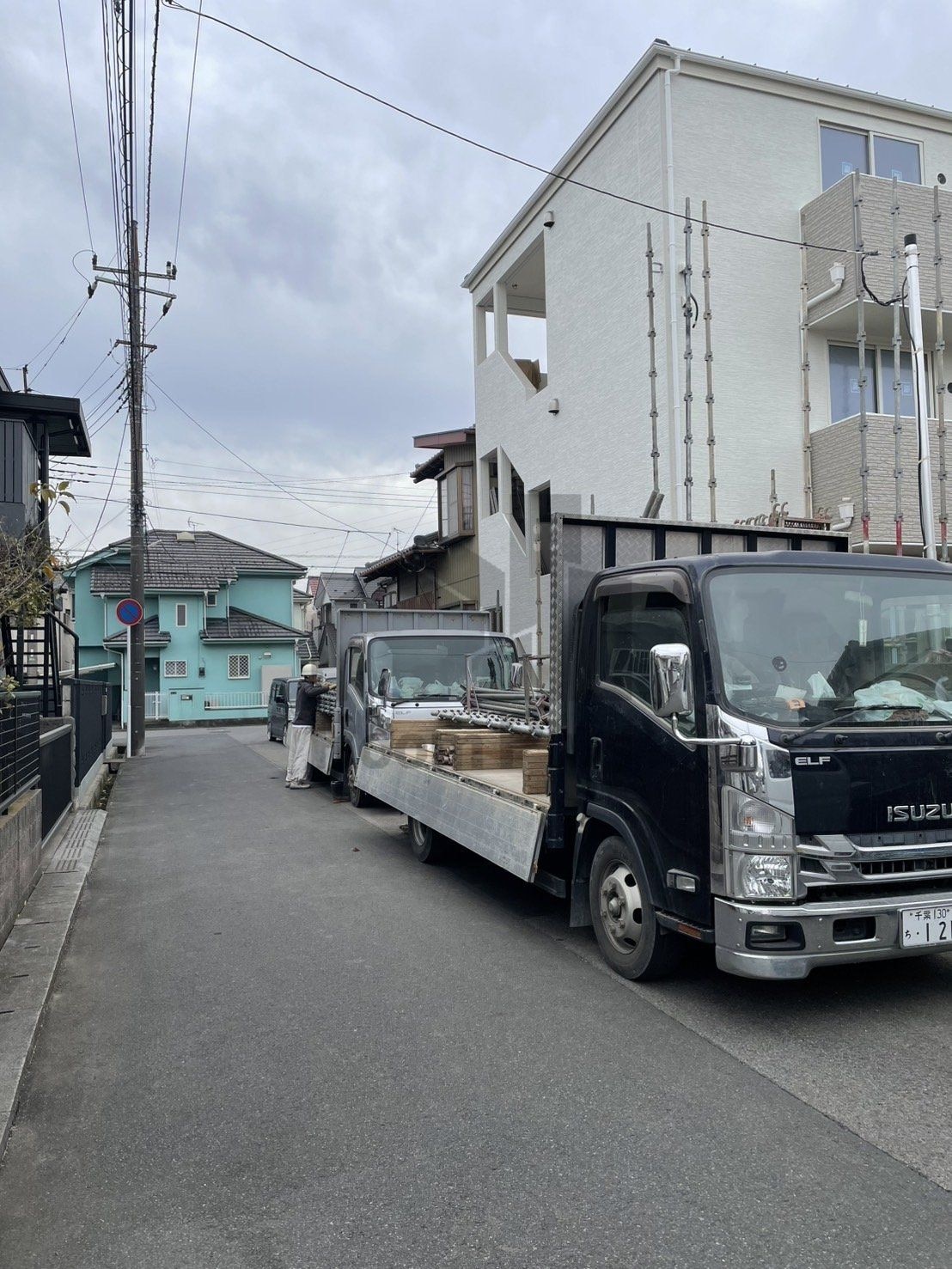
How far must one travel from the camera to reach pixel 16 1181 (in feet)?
10.8

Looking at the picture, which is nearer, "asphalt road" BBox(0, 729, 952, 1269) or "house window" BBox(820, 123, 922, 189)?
"asphalt road" BBox(0, 729, 952, 1269)

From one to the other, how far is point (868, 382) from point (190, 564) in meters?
32.8

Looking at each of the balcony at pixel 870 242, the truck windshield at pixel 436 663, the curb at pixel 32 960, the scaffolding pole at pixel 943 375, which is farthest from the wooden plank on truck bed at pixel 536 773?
the balcony at pixel 870 242

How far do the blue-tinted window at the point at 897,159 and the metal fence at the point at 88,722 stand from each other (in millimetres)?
15222

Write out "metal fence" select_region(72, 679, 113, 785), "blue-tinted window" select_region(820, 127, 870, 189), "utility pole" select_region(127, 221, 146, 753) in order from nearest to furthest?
1. "metal fence" select_region(72, 679, 113, 785)
2. "blue-tinted window" select_region(820, 127, 870, 189)
3. "utility pole" select_region(127, 221, 146, 753)

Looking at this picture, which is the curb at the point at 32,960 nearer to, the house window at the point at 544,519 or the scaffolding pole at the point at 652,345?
the scaffolding pole at the point at 652,345

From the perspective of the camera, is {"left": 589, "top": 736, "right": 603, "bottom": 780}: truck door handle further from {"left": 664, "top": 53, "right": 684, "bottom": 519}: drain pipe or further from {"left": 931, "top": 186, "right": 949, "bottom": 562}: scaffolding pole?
{"left": 931, "top": 186, "right": 949, "bottom": 562}: scaffolding pole

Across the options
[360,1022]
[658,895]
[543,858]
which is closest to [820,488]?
[543,858]

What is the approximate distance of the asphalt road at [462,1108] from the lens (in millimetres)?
2865

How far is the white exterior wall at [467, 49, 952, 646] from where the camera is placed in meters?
14.2

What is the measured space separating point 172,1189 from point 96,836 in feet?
25.7

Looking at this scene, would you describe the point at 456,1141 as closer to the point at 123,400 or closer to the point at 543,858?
the point at 543,858

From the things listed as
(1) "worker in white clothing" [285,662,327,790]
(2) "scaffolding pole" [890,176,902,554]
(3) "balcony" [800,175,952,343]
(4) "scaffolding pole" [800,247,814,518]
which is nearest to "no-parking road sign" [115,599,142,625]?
(1) "worker in white clothing" [285,662,327,790]

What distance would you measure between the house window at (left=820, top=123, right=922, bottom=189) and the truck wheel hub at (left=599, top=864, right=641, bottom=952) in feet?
46.4
